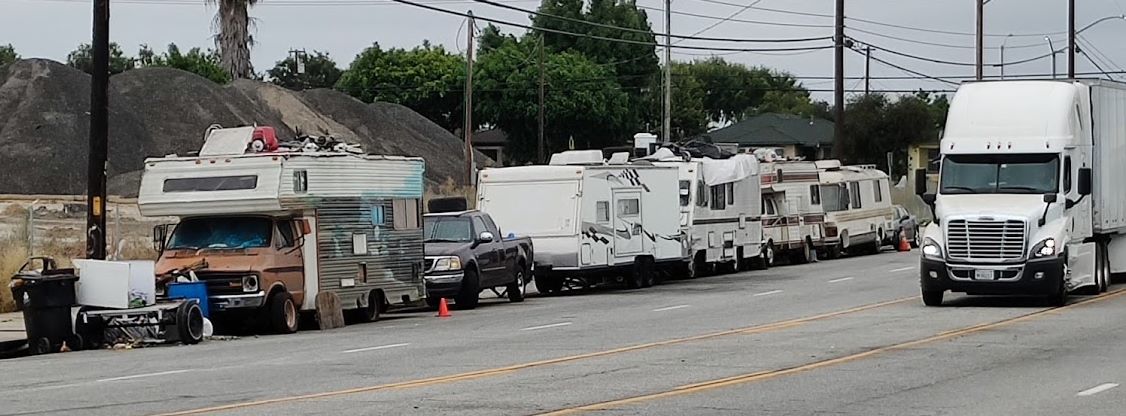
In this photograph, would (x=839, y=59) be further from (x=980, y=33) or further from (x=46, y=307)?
(x=46, y=307)

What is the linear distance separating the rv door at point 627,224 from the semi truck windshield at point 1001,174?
29.2 ft

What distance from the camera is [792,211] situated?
146ft

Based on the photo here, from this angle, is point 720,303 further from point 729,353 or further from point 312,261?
point 729,353

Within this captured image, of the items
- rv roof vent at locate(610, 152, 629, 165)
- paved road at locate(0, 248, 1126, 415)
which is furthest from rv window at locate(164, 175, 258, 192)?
rv roof vent at locate(610, 152, 629, 165)

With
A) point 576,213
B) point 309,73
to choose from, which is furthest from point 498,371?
point 309,73

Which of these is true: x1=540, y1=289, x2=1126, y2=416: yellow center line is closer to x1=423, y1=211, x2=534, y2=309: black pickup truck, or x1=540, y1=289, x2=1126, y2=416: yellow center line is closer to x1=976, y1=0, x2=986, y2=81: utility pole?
x1=423, y1=211, x2=534, y2=309: black pickup truck

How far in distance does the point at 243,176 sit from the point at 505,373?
904cm

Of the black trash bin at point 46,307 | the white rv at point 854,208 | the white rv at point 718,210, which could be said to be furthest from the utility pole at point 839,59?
the black trash bin at point 46,307

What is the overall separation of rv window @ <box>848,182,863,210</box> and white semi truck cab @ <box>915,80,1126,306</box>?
20573mm

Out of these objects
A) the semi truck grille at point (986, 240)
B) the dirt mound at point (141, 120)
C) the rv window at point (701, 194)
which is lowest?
the semi truck grille at point (986, 240)

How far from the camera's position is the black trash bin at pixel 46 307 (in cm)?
2127

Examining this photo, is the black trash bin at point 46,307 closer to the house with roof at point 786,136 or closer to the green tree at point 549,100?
the green tree at point 549,100

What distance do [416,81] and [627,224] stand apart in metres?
62.7

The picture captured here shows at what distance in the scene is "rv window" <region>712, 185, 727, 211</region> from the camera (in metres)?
38.4
